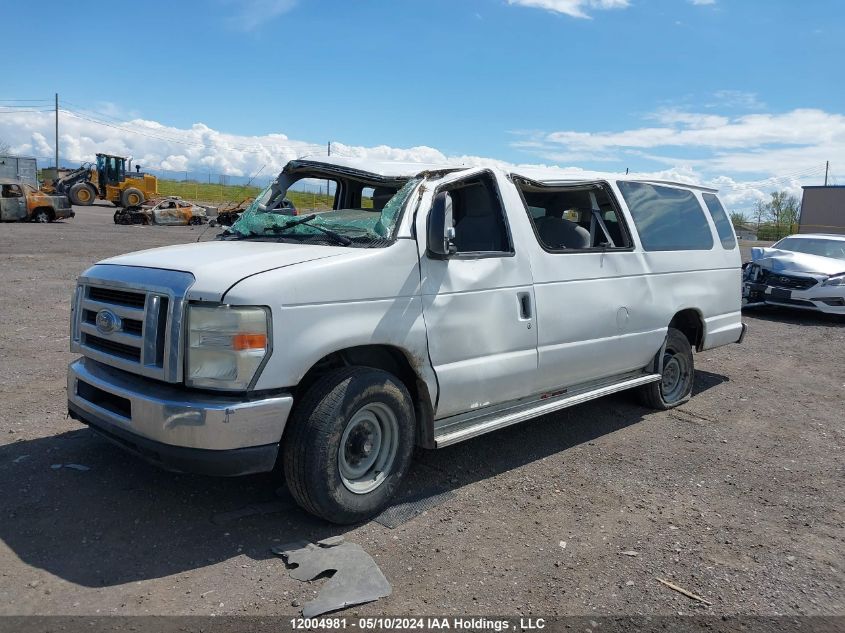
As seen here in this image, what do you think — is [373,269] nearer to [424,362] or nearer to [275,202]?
[424,362]

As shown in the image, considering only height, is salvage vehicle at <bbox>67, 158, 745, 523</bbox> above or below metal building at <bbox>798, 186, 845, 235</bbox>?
below

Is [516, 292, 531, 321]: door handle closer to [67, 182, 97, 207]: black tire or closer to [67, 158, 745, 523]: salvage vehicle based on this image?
[67, 158, 745, 523]: salvage vehicle

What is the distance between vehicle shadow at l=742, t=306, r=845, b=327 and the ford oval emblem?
1162cm

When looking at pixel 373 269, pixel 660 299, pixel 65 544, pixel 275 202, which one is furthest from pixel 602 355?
pixel 65 544

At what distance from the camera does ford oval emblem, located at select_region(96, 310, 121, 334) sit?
3.88 m

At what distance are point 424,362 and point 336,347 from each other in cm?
66

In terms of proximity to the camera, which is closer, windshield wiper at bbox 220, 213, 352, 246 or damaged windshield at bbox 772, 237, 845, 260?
windshield wiper at bbox 220, 213, 352, 246

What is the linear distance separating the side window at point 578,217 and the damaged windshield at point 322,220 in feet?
4.20

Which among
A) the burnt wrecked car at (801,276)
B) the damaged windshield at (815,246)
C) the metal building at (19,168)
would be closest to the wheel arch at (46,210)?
the metal building at (19,168)

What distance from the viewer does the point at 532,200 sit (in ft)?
18.0

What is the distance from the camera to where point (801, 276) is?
12.2 meters

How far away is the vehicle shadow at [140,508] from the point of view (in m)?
3.50

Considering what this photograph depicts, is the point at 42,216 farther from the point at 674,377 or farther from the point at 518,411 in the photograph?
the point at 518,411

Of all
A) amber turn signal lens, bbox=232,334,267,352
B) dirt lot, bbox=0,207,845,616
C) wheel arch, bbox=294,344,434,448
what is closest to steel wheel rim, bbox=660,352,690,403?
dirt lot, bbox=0,207,845,616
